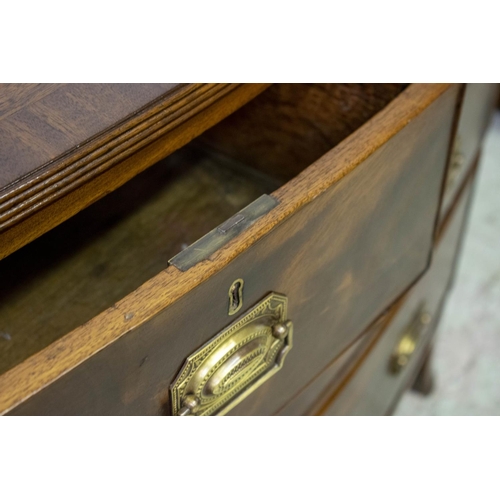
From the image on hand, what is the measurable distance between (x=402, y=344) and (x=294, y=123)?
0.90 ft

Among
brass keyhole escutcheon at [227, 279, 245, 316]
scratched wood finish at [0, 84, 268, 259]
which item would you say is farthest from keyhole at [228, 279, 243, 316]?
scratched wood finish at [0, 84, 268, 259]

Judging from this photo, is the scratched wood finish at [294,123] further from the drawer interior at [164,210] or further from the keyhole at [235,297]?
the keyhole at [235,297]

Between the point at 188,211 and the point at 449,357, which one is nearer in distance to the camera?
the point at 188,211

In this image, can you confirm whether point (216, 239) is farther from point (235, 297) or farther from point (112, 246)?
point (112, 246)

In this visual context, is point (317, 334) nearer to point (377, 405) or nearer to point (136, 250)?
point (136, 250)

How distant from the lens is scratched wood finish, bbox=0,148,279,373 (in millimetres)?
569

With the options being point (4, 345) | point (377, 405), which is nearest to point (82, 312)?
point (4, 345)

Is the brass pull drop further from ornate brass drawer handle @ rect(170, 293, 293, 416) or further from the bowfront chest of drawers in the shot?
ornate brass drawer handle @ rect(170, 293, 293, 416)

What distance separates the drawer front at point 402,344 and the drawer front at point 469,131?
0.06 meters

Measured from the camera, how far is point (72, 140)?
1.38 ft

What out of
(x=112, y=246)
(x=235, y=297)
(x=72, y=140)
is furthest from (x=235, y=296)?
(x=112, y=246)

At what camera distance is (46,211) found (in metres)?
0.43

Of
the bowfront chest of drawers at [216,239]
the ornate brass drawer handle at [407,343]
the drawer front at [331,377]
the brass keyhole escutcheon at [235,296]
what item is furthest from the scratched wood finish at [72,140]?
the ornate brass drawer handle at [407,343]

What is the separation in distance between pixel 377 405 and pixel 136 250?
0.33 metres
